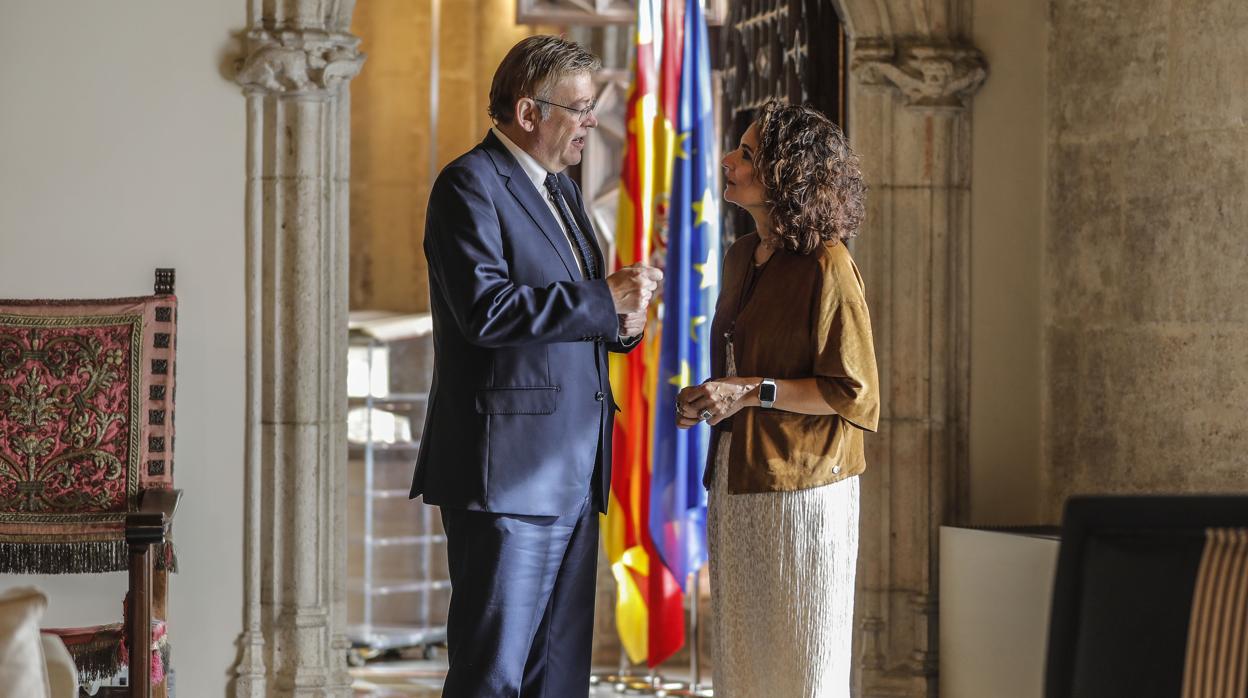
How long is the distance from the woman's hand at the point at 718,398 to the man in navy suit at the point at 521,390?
197 millimetres

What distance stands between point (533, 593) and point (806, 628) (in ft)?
1.82

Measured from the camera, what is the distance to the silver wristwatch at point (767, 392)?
2682 mm

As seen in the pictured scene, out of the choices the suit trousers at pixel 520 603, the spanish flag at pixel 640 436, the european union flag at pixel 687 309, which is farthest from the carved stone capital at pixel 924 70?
the suit trousers at pixel 520 603

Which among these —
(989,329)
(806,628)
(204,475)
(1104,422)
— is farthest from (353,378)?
(806,628)

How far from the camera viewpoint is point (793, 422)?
2736 mm

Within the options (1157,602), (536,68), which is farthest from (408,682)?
(1157,602)

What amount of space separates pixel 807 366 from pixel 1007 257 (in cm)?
196

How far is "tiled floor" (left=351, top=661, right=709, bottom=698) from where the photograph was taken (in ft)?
16.0

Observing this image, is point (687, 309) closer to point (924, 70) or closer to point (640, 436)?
point (640, 436)

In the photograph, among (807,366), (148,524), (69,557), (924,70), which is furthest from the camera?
(924,70)

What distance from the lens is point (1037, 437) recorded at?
4.49 meters

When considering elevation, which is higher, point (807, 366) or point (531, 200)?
point (531, 200)

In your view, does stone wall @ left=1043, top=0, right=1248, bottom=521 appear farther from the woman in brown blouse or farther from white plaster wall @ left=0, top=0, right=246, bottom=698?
white plaster wall @ left=0, top=0, right=246, bottom=698

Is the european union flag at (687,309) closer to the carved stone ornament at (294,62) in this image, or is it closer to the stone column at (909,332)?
the stone column at (909,332)
